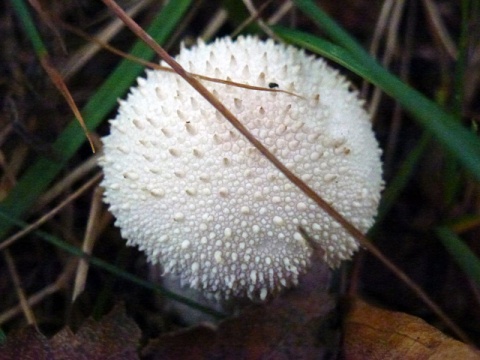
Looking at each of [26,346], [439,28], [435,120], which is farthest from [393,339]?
[439,28]

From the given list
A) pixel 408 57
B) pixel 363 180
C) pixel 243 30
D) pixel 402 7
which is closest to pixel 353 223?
pixel 363 180

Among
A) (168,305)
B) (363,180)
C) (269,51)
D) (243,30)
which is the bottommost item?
(168,305)

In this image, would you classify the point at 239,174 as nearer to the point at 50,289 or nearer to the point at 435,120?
the point at 435,120

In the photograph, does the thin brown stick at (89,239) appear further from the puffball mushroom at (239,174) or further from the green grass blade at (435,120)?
the green grass blade at (435,120)

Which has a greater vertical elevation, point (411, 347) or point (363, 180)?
point (363, 180)

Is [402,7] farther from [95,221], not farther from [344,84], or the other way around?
[95,221]

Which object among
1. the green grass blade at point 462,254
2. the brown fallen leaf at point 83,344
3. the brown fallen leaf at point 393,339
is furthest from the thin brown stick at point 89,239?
the green grass blade at point 462,254

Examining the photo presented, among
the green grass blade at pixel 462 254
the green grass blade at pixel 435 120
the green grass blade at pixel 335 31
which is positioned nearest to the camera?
the green grass blade at pixel 435 120
